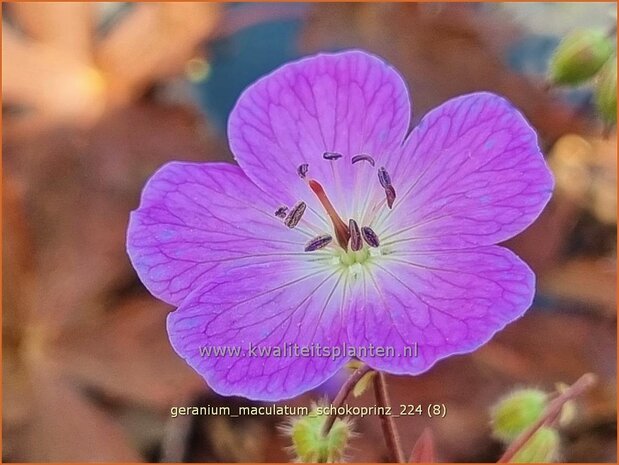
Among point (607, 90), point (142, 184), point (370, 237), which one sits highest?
point (142, 184)

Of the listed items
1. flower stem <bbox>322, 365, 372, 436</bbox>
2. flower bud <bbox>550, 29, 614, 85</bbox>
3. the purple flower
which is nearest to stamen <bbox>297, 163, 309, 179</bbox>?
the purple flower

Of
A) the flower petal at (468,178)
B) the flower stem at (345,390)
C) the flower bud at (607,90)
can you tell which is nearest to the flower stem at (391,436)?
the flower stem at (345,390)

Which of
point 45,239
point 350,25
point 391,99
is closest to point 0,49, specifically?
point 45,239

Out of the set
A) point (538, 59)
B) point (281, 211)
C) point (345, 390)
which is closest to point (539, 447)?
point (345, 390)

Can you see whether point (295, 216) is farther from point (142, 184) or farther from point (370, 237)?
point (142, 184)

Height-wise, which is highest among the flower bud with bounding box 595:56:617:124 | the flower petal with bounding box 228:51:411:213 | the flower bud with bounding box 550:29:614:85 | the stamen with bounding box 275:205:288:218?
the flower bud with bounding box 550:29:614:85

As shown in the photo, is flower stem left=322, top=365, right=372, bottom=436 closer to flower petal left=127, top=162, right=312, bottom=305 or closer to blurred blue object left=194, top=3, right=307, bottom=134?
flower petal left=127, top=162, right=312, bottom=305
